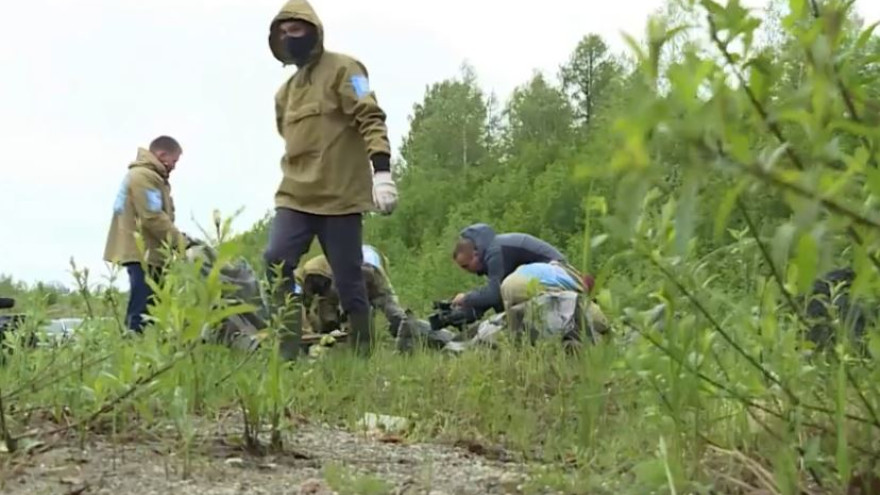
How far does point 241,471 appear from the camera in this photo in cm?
246

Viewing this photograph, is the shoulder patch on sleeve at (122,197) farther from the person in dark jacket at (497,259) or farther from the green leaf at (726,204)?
the green leaf at (726,204)

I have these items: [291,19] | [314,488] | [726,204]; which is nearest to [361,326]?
[291,19]

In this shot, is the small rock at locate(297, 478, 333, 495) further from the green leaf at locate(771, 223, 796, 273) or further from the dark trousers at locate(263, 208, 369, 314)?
the dark trousers at locate(263, 208, 369, 314)

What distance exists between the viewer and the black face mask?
247 inches

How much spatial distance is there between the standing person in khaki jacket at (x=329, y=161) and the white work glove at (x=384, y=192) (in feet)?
0.04

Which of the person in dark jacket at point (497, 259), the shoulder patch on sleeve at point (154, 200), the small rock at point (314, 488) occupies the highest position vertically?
the shoulder patch on sleeve at point (154, 200)

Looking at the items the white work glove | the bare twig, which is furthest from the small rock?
the white work glove

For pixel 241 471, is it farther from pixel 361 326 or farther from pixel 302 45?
pixel 302 45

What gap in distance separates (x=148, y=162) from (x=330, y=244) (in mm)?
2591

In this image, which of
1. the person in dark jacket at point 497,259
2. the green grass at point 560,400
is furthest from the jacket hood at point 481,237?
the green grass at point 560,400

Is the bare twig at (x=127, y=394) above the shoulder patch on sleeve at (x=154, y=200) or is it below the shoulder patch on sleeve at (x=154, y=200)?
below

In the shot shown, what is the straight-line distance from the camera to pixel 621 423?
9.06 ft

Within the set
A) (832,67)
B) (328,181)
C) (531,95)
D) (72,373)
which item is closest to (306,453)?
(72,373)

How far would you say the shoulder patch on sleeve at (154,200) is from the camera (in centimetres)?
794
